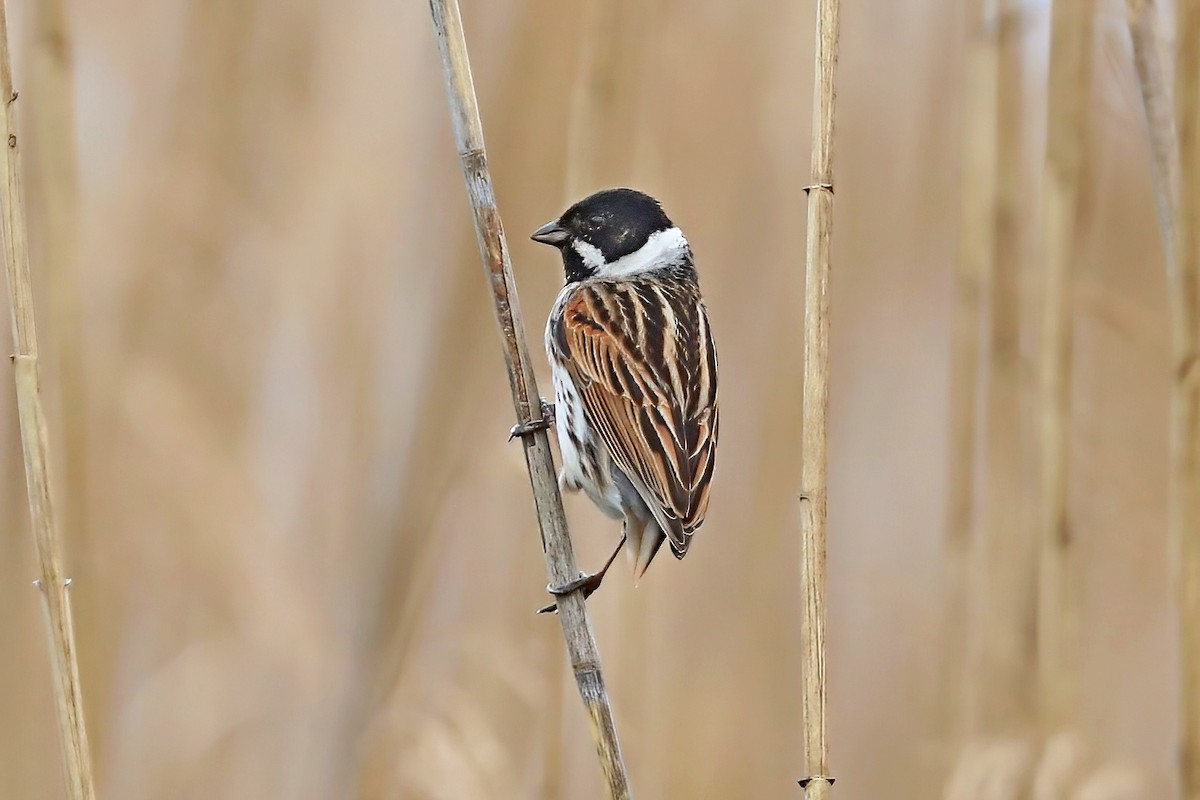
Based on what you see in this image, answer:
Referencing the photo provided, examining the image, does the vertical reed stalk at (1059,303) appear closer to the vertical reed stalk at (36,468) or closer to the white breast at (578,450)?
the white breast at (578,450)

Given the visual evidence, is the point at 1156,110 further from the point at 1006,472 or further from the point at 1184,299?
the point at 1006,472

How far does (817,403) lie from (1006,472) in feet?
3.12

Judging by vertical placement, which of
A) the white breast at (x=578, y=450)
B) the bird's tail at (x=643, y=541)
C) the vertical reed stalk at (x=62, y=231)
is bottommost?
the bird's tail at (x=643, y=541)

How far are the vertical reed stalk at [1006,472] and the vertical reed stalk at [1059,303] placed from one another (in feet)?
0.23

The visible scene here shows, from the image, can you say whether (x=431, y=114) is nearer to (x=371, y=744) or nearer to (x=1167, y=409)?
(x=371, y=744)

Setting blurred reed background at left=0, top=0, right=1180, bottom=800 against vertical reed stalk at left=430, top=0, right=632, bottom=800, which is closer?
vertical reed stalk at left=430, top=0, right=632, bottom=800

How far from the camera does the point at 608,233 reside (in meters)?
2.67

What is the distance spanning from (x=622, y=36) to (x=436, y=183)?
64 centimetres

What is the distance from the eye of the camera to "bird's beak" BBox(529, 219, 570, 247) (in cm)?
254

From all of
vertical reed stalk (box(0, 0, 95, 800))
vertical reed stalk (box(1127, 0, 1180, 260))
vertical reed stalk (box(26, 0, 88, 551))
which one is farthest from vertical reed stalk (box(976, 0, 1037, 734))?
→ vertical reed stalk (box(26, 0, 88, 551))

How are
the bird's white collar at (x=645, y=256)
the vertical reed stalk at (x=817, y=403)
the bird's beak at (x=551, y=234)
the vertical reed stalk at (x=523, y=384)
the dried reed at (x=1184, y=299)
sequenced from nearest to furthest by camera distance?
the vertical reed stalk at (x=817, y=403), the vertical reed stalk at (x=523, y=384), the dried reed at (x=1184, y=299), the bird's beak at (x=551, y=234), the bird's white collar at (x=645, y=256)

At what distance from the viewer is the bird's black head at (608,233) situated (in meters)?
2.55

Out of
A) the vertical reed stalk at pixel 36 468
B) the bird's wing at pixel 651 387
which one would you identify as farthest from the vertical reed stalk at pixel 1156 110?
the vertical reed stalk at pixel 36 468

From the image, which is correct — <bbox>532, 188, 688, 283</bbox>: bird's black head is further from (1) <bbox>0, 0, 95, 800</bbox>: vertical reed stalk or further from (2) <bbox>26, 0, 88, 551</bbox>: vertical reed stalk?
(1) <bbox>0, 0, 95, 800</bbox>: vertical reed stalk
